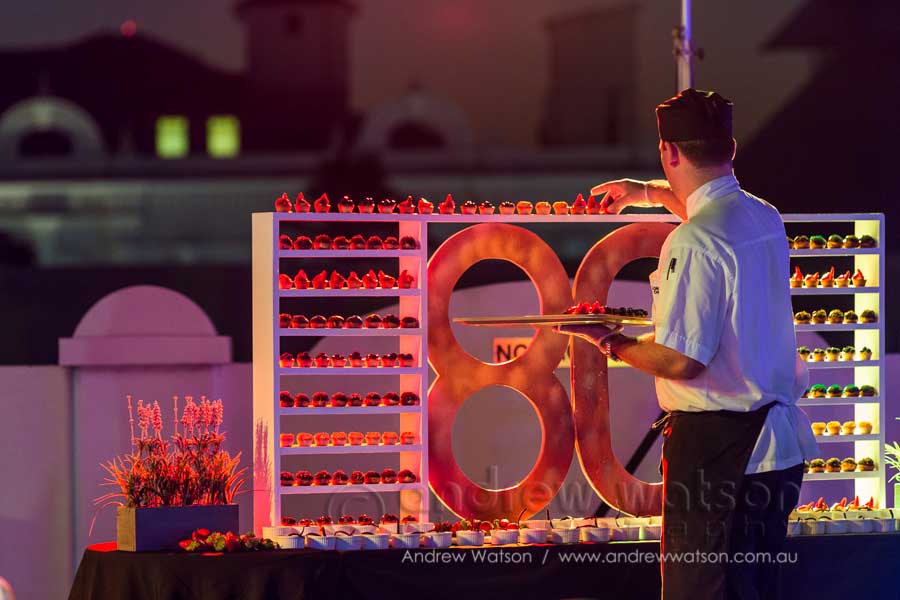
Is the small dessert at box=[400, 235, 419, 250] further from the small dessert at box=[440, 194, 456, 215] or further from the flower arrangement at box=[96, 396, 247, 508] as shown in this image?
the flower arrangement at box=[96, 396, 247, 508]

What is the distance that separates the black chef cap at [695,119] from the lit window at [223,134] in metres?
21.9

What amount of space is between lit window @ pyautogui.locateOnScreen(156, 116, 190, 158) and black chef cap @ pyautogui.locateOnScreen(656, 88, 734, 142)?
18188mm

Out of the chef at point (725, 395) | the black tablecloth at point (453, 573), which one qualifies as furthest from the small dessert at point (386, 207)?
the chef at point (725, 395)

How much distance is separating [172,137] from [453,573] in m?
20.1

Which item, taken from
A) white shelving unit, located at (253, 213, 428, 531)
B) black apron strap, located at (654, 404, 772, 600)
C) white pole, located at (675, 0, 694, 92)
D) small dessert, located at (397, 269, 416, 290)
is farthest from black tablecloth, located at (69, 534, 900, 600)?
white pole, located at (675, 0, 694, 92)

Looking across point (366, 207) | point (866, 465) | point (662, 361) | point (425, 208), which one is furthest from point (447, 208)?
point (662, 361)

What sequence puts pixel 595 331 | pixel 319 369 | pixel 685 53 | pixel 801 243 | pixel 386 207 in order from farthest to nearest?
pixel 685 53 → pixel 801 243 → pixel 386 207 → pixel 319 369 → pixel 595 331

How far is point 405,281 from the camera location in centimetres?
588

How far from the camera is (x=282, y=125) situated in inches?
997

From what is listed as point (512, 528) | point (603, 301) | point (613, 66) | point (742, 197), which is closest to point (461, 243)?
point (603, 301)

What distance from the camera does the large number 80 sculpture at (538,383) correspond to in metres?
5.97

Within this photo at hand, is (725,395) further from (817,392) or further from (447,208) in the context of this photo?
(817,392)

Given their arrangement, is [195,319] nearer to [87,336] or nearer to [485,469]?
[87,336]

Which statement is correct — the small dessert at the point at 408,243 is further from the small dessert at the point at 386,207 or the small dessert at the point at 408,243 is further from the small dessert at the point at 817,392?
the small dessert at the point at 817,392
